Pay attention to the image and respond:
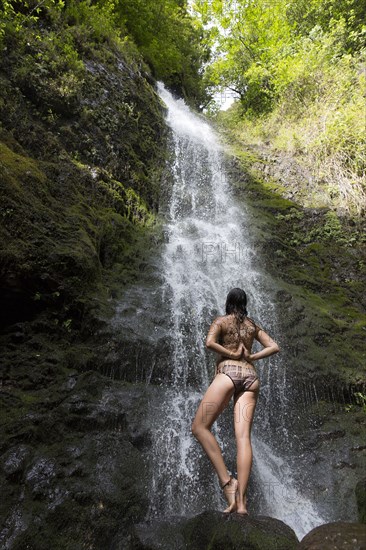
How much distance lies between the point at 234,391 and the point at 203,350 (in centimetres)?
267

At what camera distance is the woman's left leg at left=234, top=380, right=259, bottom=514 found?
2560mm

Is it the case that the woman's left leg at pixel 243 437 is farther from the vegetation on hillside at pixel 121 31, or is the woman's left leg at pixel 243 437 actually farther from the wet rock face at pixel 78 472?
the vegetation on hillside at pixel 121 31

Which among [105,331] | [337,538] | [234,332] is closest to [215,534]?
[337,538]

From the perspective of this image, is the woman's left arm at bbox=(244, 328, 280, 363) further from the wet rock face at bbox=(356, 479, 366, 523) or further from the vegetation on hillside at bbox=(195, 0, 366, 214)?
the vegetation on hillside at bbox=(195, 0, 366, 214)

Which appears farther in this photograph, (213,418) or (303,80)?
(303,80)

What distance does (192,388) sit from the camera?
5.21m

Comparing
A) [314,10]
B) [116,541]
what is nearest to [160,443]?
[116,541]

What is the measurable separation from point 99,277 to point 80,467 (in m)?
2.81

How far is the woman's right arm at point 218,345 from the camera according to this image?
314 cm

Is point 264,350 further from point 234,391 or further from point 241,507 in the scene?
point 241,507

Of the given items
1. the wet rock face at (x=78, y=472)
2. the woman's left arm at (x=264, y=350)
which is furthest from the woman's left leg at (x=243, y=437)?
the wet rock face at (x=78, y=472)

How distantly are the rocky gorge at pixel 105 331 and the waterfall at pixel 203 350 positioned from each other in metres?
0.19

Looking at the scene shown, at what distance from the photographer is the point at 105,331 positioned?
505cm

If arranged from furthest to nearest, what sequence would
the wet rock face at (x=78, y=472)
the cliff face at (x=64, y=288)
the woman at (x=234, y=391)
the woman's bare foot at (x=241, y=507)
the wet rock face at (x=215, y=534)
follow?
1. the cliff face at (x=64, y=288)
2. the wet rock face at (x=78, y=472)
3. the woman at (x=234, y=391)
4. the woman's bare foot at (x=241, y=507)
5. the wet rock face at (x=215, y=534)
